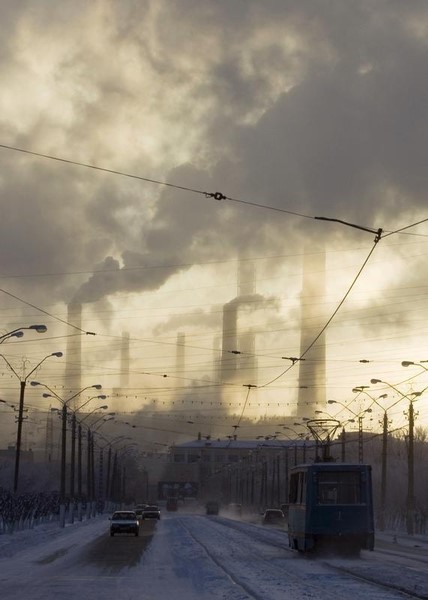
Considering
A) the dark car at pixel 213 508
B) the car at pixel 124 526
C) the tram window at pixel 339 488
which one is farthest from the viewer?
the dark car at pixel 213 508

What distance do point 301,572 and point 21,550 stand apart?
1952 cm

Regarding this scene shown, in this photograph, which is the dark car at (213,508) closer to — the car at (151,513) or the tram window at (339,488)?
the car at (151,513)

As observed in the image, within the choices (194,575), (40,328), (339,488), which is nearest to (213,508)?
(40,328)

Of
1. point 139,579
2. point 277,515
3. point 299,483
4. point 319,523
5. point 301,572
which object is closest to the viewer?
point 139,579

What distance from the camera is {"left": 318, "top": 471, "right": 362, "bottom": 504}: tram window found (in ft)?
124

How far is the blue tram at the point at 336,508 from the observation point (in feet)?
123

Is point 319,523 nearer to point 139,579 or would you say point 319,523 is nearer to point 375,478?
point 139,579

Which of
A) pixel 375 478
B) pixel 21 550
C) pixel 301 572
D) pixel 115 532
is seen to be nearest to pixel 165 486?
pixel 375 478

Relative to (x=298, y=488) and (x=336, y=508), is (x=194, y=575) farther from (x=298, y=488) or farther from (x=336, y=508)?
(x=298, y=488)

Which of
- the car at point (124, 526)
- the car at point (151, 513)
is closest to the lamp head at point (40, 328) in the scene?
the car at point (124, 526)

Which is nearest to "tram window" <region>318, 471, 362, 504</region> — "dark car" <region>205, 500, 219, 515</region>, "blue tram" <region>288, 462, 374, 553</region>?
"blue tram" <region>288, 462, 374, 553</region>

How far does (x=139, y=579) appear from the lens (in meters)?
25.8

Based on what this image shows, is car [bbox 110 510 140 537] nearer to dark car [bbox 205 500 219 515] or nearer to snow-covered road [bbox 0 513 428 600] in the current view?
snow-covered road [bbox 0 513 428 600]

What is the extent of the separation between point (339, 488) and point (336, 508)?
2.92ft
